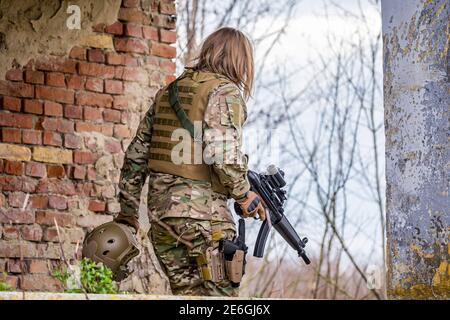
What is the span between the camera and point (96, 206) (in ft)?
19.6

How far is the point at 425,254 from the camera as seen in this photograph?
12.3ft

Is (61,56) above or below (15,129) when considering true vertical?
above

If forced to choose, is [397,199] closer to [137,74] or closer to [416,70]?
[416,70]

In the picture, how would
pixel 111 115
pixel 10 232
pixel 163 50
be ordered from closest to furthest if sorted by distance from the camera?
pixel 10 232 < pixel 111 115 < pixel 163 50

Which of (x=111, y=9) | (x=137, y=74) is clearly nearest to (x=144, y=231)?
(x=137, y=74)

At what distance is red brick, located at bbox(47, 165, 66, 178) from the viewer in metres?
5.82

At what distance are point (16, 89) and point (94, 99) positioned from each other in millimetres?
501

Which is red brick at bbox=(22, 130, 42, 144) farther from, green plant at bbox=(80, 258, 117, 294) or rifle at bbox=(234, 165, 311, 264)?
green plant at bbox=(80, 258, 117, 294)

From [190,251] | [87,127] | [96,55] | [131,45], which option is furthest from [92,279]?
[131,45]

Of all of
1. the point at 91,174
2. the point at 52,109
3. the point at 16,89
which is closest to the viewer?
the point at 16,89

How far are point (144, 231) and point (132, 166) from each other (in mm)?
1483

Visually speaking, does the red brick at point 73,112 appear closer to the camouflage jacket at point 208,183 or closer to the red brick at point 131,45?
the red brick at point 131,45

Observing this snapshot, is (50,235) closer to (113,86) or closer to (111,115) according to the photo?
(111,115)
